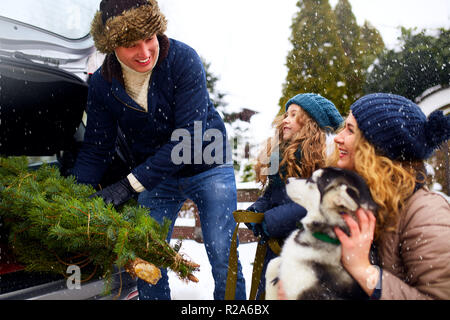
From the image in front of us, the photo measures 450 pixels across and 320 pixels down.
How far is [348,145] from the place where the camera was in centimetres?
69

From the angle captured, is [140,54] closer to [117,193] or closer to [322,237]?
[117,193]

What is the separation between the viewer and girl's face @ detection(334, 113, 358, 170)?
674 millimetres

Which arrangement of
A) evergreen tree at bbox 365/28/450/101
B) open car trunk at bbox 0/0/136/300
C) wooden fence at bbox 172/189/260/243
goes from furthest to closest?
wooden fence at bbox 172/189/260/243 < evergreen tree at bbox 365/28/450/101 < open car trunk at bbox 0/0/136/300

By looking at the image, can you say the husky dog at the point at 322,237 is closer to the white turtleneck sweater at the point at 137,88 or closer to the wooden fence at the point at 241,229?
the white turtleneck sweater at the point at 137,88

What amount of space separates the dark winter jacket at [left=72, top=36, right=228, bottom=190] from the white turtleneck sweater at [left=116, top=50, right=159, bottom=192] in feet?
0.06

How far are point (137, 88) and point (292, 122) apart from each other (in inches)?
25.0

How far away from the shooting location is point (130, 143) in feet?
5.16

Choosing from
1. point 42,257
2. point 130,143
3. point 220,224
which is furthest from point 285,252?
point 130,143

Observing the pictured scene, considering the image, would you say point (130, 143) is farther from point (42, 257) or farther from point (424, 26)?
point (424, 26)

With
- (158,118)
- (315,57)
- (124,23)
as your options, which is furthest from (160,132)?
(315,57)

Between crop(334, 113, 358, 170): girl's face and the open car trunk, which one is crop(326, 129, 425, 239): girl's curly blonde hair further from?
the open car trunk

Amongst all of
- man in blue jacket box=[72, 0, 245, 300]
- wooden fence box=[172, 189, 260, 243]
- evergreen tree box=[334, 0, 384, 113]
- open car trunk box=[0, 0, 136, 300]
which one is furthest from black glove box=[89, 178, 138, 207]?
evergreen tree box=[334, 0, 384, 113]

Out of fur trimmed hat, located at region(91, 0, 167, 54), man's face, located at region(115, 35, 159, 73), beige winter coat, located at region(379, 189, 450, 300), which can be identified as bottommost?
beige winter coat, located at region(379, 189, 450, 300)

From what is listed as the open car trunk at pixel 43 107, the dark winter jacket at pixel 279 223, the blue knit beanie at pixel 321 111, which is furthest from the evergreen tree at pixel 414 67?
the open car trunk at pixel 43 107
